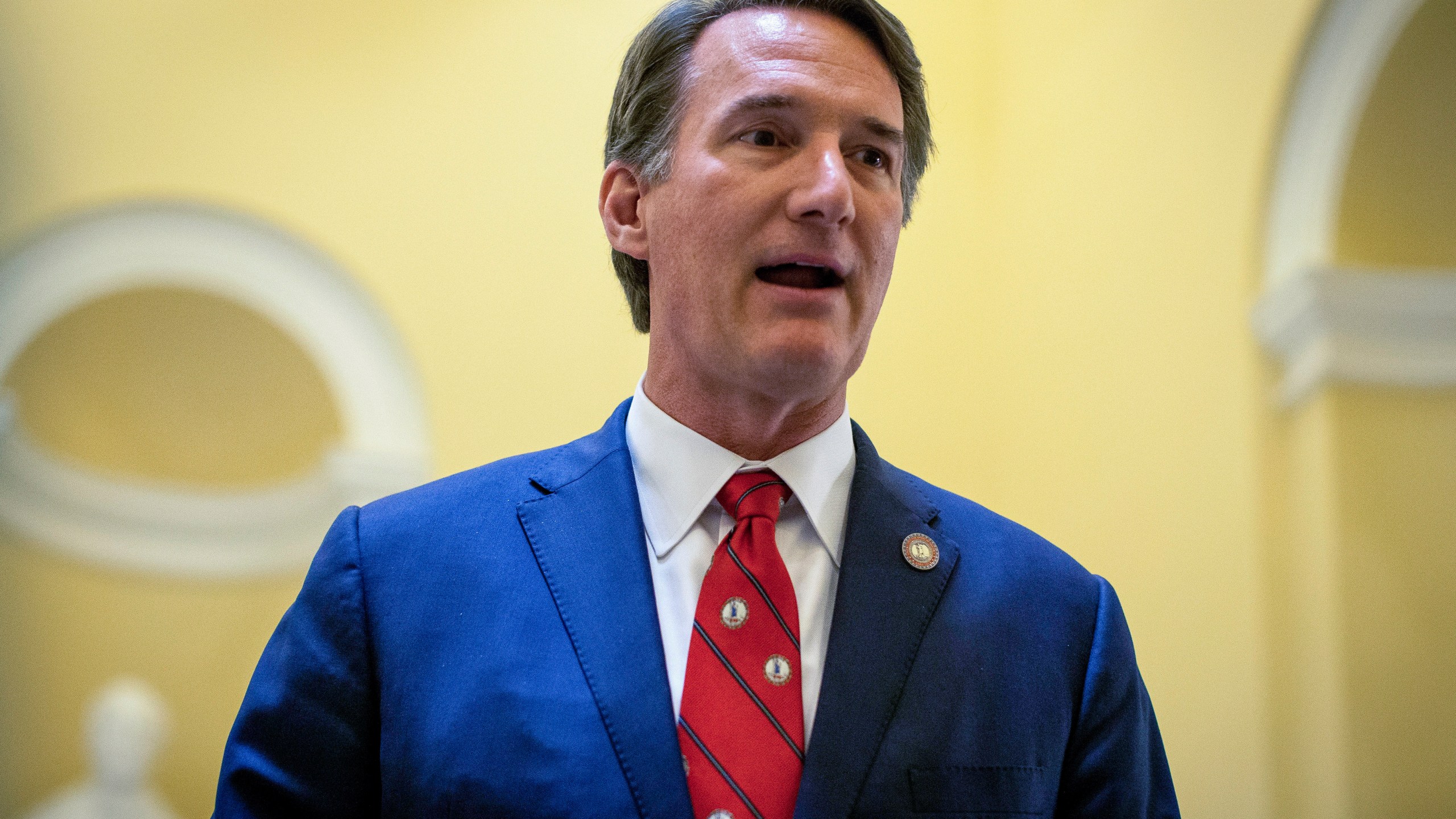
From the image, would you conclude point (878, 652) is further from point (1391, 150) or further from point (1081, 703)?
point (1391, 150)

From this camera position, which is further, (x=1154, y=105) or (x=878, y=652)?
(x=1154, y=105)

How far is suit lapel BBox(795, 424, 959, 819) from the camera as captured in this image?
1.25 meters

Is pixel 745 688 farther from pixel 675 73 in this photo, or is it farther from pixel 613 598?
pixel 675 73

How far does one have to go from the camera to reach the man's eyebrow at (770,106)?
58.7 inches

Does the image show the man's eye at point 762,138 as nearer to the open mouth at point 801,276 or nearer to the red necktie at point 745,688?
the open mouth at point 801,276

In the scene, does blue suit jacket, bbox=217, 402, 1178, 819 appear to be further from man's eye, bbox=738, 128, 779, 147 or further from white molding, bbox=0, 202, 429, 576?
white molding, bbox=0, 202, 429, 576

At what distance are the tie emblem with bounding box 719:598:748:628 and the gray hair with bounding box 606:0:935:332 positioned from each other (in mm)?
567

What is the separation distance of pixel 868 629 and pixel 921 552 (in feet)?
0.47

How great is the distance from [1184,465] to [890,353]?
147 cm

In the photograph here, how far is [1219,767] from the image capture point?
3.56m

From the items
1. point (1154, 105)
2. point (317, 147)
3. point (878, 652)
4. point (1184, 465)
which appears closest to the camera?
point (878, 652)

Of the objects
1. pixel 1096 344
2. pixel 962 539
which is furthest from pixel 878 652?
pixel 1096 344

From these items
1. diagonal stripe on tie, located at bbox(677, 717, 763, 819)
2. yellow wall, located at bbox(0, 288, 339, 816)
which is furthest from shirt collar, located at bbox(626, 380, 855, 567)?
yellow wall, located at bbox(0, 288, 339, 816)

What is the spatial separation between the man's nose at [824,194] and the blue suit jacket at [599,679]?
0.33m
